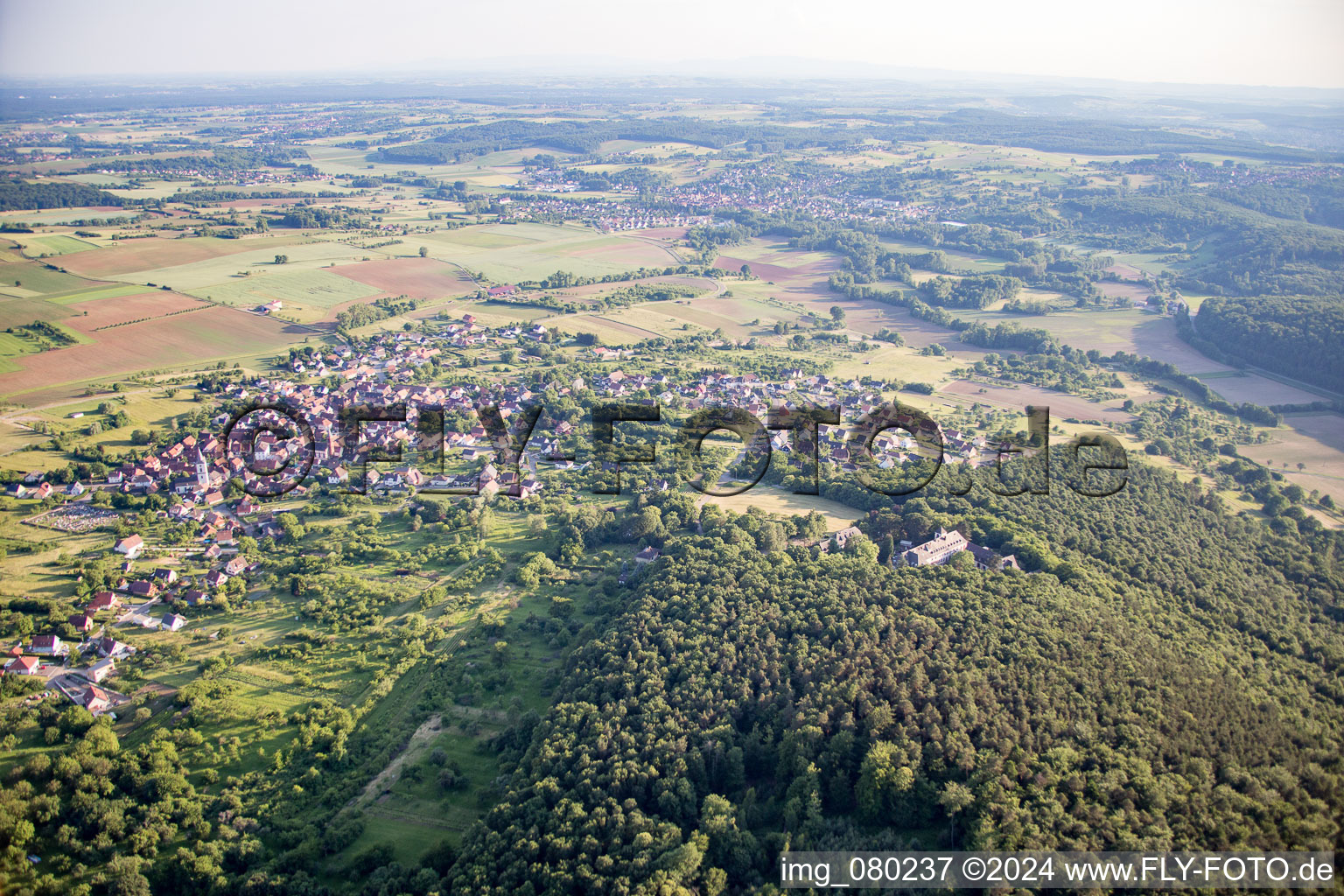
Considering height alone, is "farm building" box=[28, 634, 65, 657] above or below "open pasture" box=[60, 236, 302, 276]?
below

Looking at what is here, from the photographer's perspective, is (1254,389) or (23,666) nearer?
(23,666)

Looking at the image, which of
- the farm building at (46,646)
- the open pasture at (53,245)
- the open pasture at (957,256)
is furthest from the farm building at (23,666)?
the open pasture at (957,256)

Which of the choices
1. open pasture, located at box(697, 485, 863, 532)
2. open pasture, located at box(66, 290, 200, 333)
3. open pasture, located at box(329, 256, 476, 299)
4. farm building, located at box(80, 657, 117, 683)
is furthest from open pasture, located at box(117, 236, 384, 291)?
open pasture, located at box(697, 485, 863, 532)

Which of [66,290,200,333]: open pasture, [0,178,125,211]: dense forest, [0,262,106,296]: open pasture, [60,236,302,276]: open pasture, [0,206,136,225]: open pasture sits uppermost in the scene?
[0,178,125,211]: dense forest

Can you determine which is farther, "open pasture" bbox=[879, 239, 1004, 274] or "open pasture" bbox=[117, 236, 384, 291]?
"open pasture" bbox=[879, 239, 1004, 274]

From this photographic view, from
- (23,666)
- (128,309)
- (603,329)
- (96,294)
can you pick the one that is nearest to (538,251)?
(603,329)

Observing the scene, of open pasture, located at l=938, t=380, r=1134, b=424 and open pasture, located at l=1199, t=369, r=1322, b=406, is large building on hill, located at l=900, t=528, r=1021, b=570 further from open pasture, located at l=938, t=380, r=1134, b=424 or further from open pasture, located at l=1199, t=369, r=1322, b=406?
open pasture, located at l=1199, t=369, r=1322, b=406

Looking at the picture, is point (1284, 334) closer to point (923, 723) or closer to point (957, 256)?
point (957, 256)

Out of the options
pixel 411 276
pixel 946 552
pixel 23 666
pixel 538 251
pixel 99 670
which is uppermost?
pixel 538 251

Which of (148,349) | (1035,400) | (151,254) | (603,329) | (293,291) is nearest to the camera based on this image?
(1035,400)
